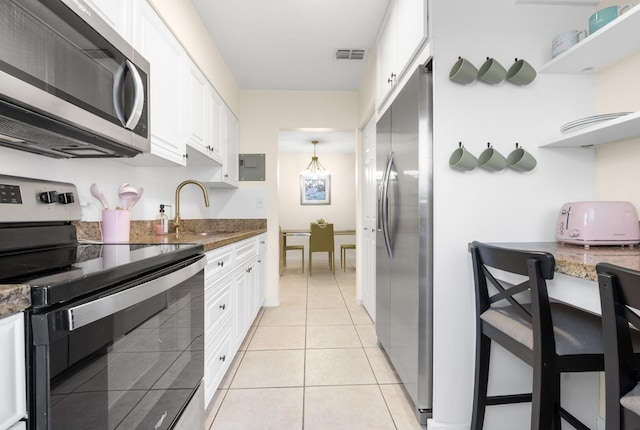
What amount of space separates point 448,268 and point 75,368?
4.48 ft

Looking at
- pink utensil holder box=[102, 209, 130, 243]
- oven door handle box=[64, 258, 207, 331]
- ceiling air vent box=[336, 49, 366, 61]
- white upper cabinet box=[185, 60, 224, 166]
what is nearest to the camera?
oven door handle box=[64, 258, 207, 331]

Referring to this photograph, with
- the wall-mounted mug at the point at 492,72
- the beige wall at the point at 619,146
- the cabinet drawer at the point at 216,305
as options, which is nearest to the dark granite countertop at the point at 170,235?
the cabinet drawer at the point at 216,305

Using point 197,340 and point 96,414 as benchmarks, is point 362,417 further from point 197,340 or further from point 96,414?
point 96,414

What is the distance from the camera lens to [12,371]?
1.82 feet

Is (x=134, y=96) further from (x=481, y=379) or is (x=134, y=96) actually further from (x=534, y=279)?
(x=481, y=379)

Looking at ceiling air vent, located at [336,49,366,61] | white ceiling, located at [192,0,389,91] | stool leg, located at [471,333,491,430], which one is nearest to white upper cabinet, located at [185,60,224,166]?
white ceiling, located at [192,0,389,91]

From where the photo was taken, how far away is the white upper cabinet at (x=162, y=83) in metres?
1.55

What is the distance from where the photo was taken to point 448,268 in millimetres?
1479

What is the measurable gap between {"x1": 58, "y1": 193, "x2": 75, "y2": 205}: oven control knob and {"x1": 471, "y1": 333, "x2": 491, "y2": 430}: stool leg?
1779mm

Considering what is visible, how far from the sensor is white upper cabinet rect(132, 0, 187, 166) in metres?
1.55

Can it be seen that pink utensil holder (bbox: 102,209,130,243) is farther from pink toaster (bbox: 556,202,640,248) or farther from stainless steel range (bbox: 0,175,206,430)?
pink toaster (bbox: 556,202,640,248)

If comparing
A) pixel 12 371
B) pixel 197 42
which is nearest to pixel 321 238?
pixel 197 42

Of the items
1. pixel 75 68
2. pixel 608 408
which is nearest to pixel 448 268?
pixel 608 408

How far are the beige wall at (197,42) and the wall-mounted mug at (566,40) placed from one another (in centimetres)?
191
